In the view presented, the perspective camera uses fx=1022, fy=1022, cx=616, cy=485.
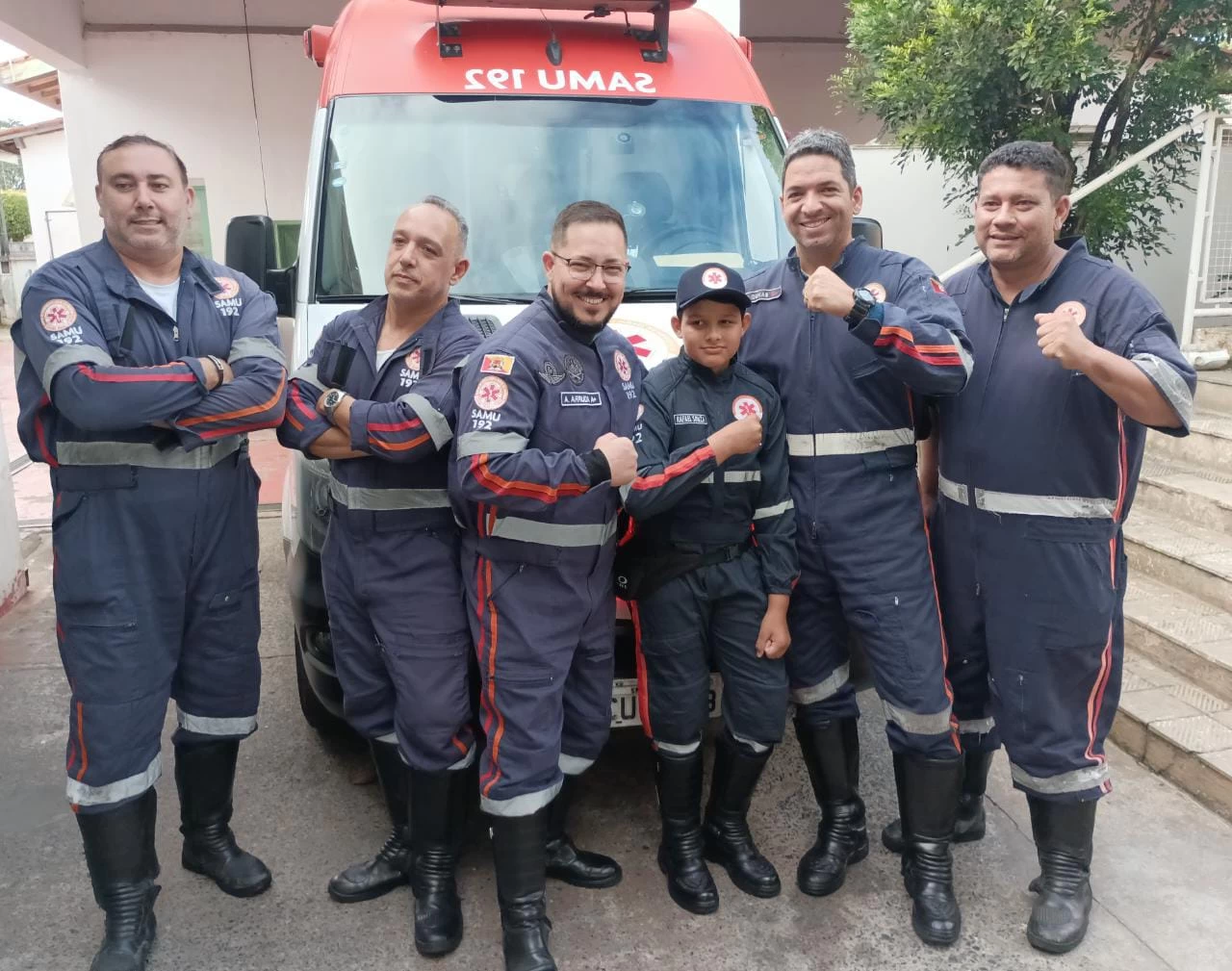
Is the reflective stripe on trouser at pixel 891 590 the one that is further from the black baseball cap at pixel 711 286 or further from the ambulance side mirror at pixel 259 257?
the ambulance side mirror at pixel 259 257

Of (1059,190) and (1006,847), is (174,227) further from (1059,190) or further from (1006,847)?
(1006,847)

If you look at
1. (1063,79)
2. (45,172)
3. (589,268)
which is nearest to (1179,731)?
(589,268)

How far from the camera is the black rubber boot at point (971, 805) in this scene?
3.17 m

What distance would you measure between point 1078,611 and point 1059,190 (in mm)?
1089

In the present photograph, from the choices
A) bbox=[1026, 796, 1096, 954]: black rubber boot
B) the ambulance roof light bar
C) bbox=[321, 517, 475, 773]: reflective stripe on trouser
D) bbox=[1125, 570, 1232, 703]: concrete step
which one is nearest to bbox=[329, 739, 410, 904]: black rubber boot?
bbox=[321, 517, 475, 773]: reflective stripe on trouser

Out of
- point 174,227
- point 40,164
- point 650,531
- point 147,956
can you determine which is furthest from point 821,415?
point 40,164

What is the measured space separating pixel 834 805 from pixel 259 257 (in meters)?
2.76

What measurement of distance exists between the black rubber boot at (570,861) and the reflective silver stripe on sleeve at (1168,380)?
72.2 inches

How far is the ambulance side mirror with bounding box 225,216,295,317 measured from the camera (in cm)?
377

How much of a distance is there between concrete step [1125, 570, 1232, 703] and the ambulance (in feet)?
7.23

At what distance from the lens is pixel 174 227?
263cm

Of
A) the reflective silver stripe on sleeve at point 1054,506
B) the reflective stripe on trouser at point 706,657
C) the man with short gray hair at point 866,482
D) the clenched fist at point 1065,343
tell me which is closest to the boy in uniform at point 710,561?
the reflective stripe on trouser at point 706,657

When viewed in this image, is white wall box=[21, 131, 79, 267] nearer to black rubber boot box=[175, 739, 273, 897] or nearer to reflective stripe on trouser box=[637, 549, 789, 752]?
black rubber boot box=[175, 739, 273, 897]

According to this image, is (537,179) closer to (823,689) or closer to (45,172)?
(823,689)
